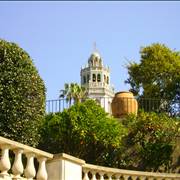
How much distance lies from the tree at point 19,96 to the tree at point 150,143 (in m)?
4.13

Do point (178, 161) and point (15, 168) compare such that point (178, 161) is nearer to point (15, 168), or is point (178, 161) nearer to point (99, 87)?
point (15, 168)

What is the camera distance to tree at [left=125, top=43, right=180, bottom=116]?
Answer: 34906mm

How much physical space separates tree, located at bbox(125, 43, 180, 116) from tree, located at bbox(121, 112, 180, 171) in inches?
582

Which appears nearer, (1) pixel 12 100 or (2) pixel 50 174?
(2) pixel 50 174

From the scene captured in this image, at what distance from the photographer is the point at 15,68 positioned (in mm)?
15000

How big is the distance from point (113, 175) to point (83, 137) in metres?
5.49

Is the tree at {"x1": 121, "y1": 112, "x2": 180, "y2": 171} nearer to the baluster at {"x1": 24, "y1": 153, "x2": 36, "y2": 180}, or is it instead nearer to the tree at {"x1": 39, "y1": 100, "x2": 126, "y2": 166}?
the tree at {"x1": 39, "y1": 100, "x2": 126, "y2": 166}

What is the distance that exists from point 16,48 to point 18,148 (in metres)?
6.67

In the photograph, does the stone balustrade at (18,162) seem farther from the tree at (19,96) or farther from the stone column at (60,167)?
the tree at (19,96)

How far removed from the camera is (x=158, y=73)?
36.0 metres

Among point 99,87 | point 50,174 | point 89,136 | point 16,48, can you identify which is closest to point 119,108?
point 89,136

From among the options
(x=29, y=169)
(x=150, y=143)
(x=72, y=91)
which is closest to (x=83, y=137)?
(x=150, y=143)

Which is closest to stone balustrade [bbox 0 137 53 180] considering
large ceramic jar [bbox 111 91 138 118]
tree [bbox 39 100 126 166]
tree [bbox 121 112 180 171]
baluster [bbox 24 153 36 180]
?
baluster [bbox 24 153 36 180]

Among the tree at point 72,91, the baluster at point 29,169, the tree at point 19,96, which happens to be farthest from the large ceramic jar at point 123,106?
the tree at point 72,91
